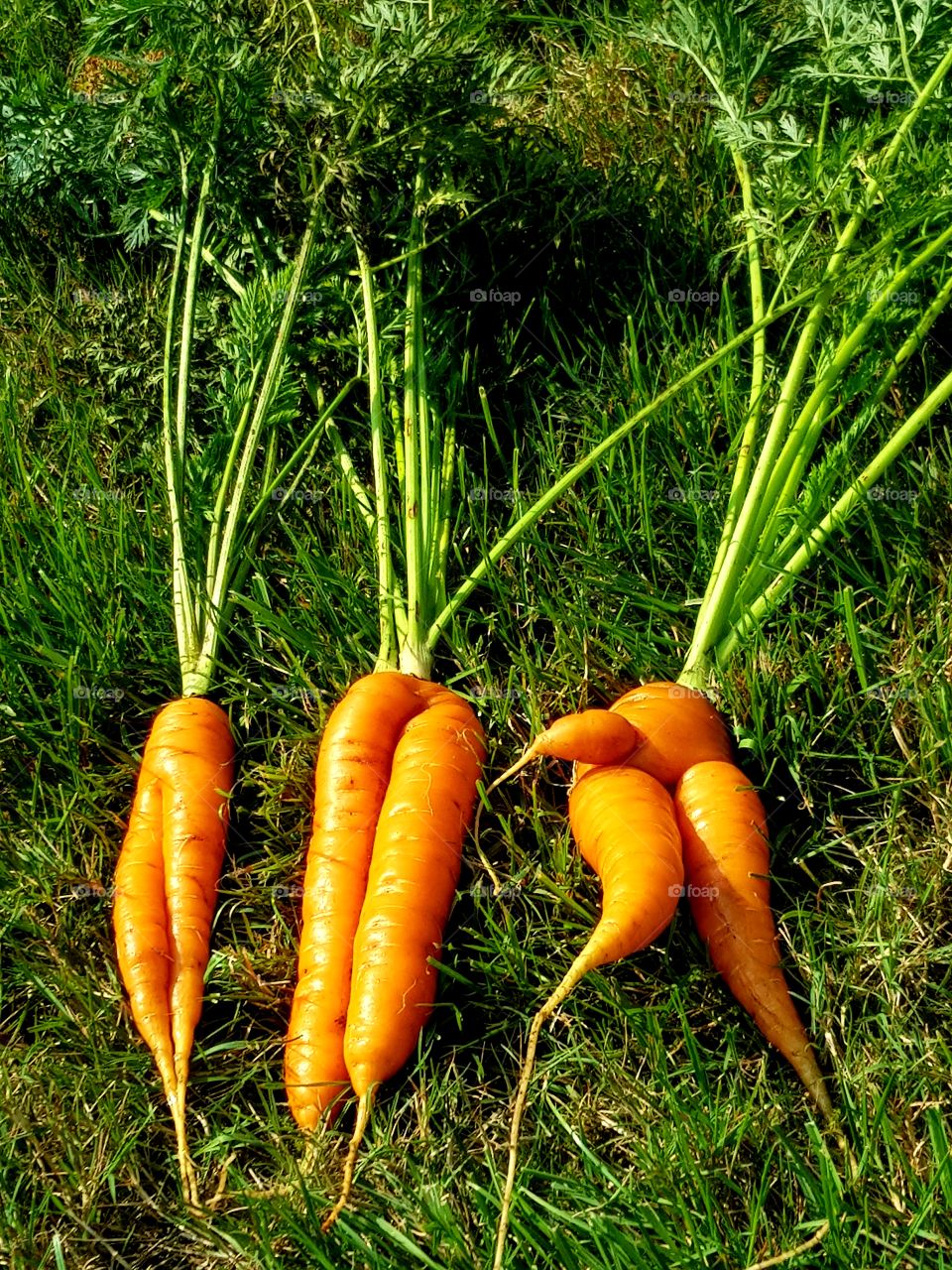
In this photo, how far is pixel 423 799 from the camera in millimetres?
2463

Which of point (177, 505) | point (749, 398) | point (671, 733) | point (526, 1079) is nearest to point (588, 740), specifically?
point (671, 733)

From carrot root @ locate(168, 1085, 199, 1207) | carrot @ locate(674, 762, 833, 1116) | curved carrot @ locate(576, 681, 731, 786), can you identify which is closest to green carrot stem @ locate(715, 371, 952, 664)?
curved carrot @ locate(576, 681, 731, 786)

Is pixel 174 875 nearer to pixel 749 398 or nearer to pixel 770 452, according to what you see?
pixel 770 452

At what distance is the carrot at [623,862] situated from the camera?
2209 mm

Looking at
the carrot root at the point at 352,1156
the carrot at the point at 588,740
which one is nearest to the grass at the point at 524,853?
the carrot root at the point at 352,1156

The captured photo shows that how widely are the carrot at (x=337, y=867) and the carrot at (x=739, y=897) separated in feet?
2.13

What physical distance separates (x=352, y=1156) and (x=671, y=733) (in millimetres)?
1038

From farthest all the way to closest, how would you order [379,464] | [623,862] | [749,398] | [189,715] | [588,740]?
1. [749,398]
2. [379,464]
3. [189,715]
4. [588,740]
5. [623,862]

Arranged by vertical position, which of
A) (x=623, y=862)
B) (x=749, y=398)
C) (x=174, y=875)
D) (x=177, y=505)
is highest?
(x=749, y=398)

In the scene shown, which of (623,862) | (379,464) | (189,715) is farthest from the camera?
(379,464)

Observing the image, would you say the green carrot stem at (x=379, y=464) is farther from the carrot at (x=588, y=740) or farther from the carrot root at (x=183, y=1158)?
the carrot root at (x=183, y=1158)

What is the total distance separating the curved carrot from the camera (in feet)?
8.19

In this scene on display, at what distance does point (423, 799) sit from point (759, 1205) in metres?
0.97

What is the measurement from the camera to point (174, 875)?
98.3 inches
